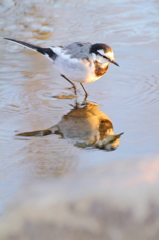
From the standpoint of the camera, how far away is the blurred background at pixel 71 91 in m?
3.10

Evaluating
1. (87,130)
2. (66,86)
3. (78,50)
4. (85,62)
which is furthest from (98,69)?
(87,130)

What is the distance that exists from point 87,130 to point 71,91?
4.15ft

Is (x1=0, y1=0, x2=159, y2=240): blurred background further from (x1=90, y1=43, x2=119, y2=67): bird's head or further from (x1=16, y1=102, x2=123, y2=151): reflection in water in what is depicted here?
(x1=90, y1=43, x2=119, y2=67): bird's head

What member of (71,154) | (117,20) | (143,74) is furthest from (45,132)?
(117,20)

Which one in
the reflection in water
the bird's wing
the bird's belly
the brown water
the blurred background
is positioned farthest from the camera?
the bird's wing

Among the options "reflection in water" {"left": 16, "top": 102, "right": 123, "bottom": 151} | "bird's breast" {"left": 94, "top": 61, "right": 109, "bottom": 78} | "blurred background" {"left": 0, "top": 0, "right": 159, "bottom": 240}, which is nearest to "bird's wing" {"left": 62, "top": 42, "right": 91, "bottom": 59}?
"bird's breast" {"left": 94, "top": 61, "right": 109, "bottom": 78}

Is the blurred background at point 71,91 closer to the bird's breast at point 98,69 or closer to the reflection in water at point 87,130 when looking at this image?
the reflection in water at point 87,130

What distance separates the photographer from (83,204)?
8.80 ft

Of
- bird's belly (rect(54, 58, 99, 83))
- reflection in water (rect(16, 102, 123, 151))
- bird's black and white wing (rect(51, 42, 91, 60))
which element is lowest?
reflection in water (rect(16, 102, 123, 151))

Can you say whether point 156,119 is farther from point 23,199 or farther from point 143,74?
point 23,199

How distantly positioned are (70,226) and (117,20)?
560cm

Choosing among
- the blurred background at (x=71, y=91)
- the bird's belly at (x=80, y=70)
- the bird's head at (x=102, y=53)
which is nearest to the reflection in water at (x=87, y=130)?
the blurred background at (x=71, y=91)

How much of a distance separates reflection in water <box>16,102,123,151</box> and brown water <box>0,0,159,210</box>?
0.07 metres

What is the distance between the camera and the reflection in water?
353cm
